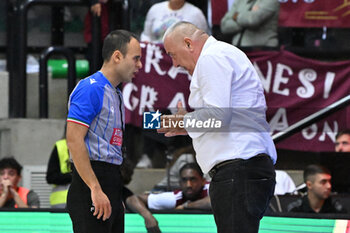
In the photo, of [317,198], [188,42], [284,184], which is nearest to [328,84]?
[284,184]

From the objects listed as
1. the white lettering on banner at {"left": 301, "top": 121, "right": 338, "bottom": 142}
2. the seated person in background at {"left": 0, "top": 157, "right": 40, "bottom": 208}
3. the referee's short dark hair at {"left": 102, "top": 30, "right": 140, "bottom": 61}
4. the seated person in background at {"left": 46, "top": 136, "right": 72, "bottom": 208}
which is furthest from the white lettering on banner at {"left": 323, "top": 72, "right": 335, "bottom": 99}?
the referee's short dark hair at {"left": 102, "top": 30, "right": 140, "bottom": 61}

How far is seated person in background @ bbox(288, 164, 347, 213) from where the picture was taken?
712 cm

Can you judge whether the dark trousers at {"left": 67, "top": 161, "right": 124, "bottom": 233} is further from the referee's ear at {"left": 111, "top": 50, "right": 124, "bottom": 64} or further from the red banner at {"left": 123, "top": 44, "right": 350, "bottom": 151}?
the red banner at {"left": 123, "top": 44, "right": 350, "bottom": 151}

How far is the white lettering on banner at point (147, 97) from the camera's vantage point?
8680 mm

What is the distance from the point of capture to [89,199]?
4734 millimetres

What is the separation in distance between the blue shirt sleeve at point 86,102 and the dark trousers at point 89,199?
11.2 inches

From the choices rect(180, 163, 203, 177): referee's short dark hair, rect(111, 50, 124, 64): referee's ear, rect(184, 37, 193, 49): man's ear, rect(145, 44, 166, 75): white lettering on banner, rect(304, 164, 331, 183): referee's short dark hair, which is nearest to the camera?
rect(184, 37, 193, 49): man's ear

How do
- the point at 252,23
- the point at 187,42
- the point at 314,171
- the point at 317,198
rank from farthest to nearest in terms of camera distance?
1. the point at 252,23
2. the point at 314,171
3. the point at 317,198
4. the point at 187,42

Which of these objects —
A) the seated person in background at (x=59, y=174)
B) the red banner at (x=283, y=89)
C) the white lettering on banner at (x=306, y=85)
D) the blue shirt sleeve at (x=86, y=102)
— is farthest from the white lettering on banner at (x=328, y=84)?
the blue shirt sleeve at (x=86, y=102)

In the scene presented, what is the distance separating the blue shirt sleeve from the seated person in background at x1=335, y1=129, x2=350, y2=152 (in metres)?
3.74

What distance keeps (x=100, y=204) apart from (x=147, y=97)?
4.14 metres

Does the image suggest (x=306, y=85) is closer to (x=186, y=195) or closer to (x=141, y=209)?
(x=186, y=195)

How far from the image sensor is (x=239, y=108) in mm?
4328

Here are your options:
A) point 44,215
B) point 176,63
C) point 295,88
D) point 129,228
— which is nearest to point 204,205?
point 129,228
